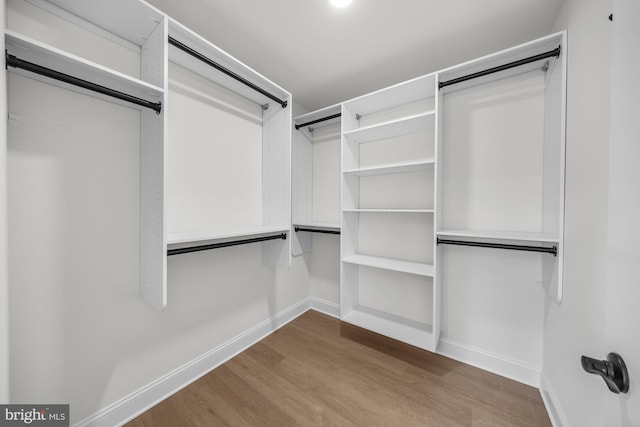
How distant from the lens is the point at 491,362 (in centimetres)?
189

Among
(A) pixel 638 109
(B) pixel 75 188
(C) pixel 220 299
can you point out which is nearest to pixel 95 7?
(B) pixel 75 188

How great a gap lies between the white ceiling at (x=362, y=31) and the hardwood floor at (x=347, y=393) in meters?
2.51

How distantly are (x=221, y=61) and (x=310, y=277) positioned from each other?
241 centimetres

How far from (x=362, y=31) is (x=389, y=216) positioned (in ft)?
5.14

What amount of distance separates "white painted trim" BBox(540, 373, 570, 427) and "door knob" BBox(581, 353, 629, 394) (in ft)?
4.10

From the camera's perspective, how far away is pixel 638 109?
19.9 inches

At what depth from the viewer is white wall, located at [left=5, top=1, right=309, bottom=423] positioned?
3.68 ft

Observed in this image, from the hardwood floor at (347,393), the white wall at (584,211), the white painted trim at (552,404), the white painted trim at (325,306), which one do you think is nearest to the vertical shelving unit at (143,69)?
the hardwood floor at (347,393)

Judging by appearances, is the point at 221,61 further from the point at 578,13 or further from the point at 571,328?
the point at 571,328

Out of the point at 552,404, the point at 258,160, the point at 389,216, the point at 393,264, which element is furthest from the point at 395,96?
the point at 552,404

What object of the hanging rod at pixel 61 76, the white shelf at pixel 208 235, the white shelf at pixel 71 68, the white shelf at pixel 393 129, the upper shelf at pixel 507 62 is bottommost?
the white shelf at pixel 208 235

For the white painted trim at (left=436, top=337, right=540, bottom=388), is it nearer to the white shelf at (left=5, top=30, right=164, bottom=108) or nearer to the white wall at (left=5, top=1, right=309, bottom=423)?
the white wall at (left=5, top=1, right=309, bottom=423)

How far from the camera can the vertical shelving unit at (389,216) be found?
2.16m

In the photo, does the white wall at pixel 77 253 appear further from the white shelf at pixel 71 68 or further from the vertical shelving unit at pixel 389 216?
the vertical shelving unit at pixel 389 216
